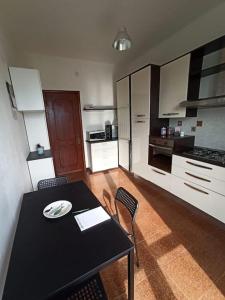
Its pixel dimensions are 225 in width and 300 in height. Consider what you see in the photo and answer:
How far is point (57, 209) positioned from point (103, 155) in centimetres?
251

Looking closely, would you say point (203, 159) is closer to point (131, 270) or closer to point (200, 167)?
point (200, 167)

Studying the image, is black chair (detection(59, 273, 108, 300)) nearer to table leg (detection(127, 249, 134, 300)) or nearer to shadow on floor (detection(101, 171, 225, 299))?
table leg (detection(127, 249, 134, 300))

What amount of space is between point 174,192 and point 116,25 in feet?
8.99

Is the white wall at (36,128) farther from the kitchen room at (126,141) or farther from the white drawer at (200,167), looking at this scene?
the white drawer at (200,167)

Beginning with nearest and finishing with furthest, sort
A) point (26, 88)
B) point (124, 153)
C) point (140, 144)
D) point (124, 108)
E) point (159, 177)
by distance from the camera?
point (26, 88) → point (159, 177) → point (140, 144) → point (124, 108) → point (124, 153)

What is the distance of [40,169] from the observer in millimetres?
2324

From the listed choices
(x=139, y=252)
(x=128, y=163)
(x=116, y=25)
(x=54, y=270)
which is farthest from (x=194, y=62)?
(x=54, y=270)

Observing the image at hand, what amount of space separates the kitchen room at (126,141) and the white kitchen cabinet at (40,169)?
2 centimetres

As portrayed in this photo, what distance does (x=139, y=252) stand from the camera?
5.08 feet

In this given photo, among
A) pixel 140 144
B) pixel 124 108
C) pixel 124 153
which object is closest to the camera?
pixel 140 144

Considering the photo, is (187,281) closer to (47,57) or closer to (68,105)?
(68,105)

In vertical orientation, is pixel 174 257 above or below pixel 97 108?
below

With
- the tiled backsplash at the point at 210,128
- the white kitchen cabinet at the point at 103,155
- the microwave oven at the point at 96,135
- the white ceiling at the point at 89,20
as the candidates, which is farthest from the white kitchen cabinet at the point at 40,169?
the tiled backsplash at the point at 210,128

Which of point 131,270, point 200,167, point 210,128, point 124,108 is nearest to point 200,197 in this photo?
point 200,167
